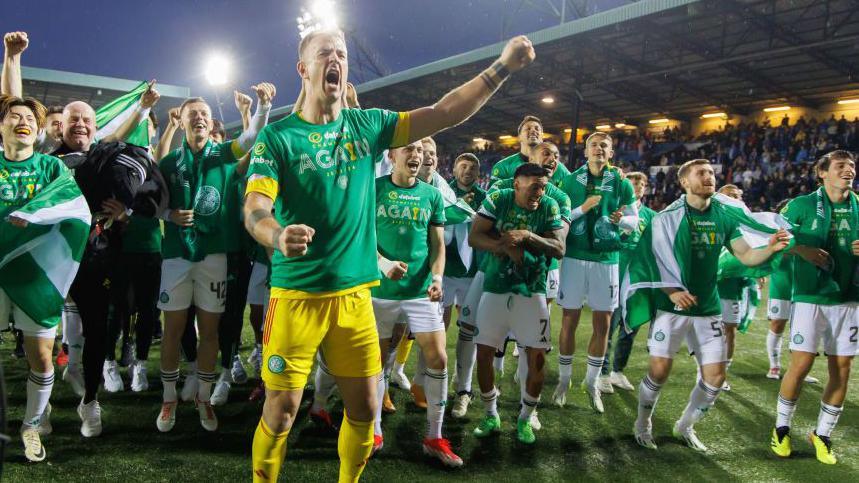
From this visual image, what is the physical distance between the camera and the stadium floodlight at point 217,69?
27.2 m

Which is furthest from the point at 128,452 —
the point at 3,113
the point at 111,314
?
the point at 3,113

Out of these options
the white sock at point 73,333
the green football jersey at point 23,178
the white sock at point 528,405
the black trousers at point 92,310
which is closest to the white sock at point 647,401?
the white sock at point 528,405

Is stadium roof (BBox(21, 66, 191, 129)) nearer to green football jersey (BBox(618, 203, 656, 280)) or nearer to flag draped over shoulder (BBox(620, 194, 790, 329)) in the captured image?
green football jersey (BBox(618, 203, 656, 280))

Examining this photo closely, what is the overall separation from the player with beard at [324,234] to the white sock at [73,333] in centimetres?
298

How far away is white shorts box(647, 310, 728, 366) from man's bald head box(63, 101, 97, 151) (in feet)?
14.8

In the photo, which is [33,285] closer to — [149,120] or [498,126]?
[149,120]

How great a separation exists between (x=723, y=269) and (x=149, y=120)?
542 cm

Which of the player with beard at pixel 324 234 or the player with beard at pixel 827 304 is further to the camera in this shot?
the player with beard at pixel 827 304

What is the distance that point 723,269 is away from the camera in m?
5.23

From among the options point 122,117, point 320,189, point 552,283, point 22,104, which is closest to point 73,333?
point 122,117

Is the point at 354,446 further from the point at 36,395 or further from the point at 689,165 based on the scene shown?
the point at 689,165

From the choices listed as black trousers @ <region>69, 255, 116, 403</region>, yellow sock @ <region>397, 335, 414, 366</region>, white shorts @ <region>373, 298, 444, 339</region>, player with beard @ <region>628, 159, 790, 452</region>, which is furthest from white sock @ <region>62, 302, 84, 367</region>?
player with beard @ <region>628, 159, 790, 452</region>

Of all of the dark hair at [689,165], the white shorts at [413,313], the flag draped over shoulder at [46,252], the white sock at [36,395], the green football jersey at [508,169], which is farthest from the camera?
the green football jersey at [508,169]

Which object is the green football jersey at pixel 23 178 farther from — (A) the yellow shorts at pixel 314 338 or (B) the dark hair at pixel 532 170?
(B) the dark hair at pixel 532 170
